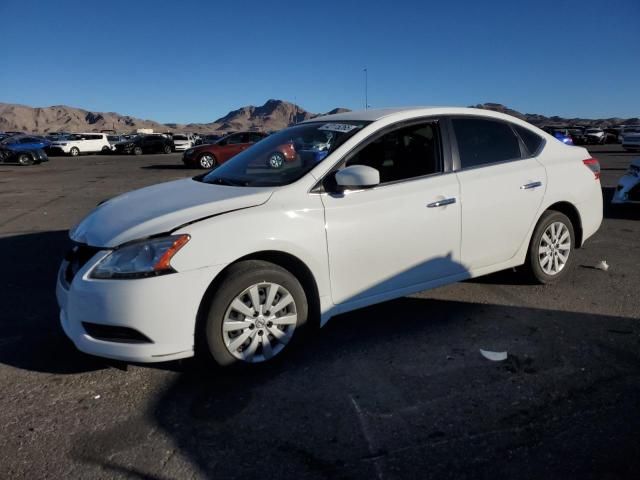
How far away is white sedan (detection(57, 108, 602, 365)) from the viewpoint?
9.73 ft

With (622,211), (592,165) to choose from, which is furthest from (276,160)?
(622,211)

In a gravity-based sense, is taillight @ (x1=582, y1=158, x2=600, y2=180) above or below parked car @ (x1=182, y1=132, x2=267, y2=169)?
above

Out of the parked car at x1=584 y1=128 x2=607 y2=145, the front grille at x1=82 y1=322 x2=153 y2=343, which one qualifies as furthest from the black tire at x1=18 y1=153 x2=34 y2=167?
the parked car at x1=584 y1=128 x2=607 y2=145

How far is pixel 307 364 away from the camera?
340cm

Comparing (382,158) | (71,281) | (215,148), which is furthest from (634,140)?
(71,281)

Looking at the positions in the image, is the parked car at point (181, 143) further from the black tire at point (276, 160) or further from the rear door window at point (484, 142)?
the rear door window at point (484, 142)

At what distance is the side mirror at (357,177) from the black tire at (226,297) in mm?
704

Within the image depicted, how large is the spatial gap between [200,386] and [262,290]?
0.69 meters

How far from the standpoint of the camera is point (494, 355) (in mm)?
3463

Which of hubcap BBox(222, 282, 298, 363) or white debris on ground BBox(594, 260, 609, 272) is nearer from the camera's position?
hubcap BBox(222, 282, 298, 363)

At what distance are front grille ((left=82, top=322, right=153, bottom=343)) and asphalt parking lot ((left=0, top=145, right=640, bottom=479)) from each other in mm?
361

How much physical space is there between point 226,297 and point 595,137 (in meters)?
46.1

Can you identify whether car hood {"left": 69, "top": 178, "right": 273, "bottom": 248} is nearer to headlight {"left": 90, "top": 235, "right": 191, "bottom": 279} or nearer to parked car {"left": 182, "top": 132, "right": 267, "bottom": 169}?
headlight {"left": 90, "top": 235, "right": 191, "bottom": 279}

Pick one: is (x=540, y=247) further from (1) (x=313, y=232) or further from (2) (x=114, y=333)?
(2) (x=114, y=333)
